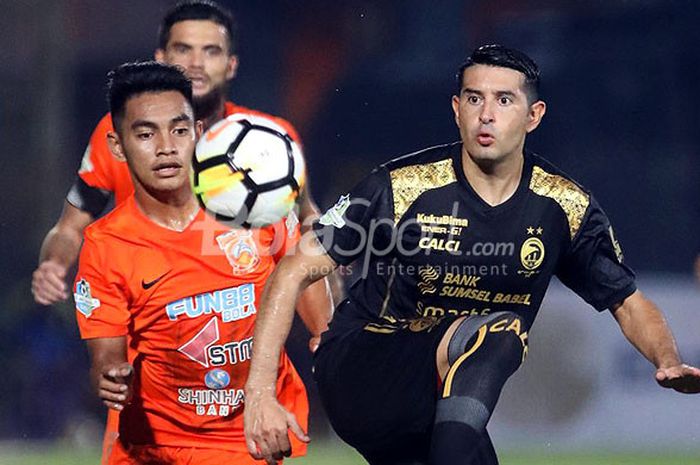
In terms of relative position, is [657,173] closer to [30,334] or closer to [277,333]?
[30,334]

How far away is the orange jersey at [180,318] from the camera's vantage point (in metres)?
4.96

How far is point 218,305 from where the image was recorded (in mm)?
4969

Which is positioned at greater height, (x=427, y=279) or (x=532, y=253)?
(x=532, y=253)

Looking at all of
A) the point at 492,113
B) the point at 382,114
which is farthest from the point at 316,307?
the point at 382,114

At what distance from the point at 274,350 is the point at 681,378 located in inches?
50.9

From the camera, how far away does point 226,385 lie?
5020 mm

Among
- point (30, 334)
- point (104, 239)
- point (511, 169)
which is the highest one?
point (511, 169)

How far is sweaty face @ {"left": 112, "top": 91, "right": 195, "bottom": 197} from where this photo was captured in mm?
5125

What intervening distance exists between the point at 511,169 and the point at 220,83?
76.7 inches

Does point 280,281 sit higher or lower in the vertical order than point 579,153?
higher

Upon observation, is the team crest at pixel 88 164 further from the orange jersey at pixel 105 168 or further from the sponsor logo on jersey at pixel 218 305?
the sponsor logo on jersey at pixel 218 305

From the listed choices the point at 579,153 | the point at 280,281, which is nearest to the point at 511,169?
the point at 280,281

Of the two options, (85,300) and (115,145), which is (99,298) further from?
(115,145)

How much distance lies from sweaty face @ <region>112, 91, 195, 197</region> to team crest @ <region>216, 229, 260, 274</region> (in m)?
0.27
